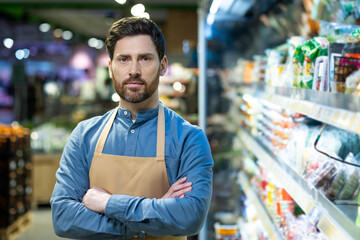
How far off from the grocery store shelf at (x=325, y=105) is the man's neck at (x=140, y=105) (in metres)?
0.58

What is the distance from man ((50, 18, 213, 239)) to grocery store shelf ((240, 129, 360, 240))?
391 mm

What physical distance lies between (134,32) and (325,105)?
0.76 meters

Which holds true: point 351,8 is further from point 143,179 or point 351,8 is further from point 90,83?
point 90,83

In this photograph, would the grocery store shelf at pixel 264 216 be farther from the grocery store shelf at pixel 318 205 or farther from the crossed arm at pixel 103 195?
the crossed arm at pixel 103 195

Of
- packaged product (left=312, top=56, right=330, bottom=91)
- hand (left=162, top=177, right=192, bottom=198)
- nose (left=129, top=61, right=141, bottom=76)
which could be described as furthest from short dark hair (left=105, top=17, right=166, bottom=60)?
packaged product (left=312, top=56, right=330, bottom=91)

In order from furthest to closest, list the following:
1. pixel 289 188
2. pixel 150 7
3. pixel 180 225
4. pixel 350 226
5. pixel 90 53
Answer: pixel 90 53 < pixel 150 7 < pixel 289 188 < pixel 180 225 < pixel 350 226

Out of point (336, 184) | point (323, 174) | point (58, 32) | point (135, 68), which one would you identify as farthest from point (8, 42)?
point (336, 184)

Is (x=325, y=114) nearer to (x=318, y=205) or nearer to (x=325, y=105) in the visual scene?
(x=325, y=105)

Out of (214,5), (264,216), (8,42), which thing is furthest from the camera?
(8,42)

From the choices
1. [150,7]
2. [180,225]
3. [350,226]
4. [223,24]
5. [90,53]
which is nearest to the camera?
[350,226]

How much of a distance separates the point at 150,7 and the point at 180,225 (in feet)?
27.9

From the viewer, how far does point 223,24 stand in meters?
5.66

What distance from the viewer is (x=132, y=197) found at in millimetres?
1845

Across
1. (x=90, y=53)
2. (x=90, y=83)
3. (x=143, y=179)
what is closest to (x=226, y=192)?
(x=143, y=179)
